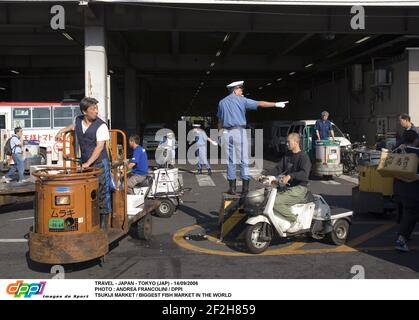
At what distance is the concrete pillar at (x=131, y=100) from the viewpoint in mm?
33125

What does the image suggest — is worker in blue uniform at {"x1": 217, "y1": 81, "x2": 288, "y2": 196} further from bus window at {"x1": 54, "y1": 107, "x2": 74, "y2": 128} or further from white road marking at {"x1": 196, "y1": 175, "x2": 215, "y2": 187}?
bus window at {"x1": 54, "y1": 107, "x2": 74, "y2": 128}

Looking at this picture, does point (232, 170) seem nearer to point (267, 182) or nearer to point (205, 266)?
point (267, 182)

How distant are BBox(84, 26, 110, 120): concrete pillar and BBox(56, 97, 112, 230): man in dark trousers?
39.1 ft

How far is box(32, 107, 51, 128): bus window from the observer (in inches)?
829

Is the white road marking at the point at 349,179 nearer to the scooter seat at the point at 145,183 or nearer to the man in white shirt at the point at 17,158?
the scooter seat at the point at 145,183

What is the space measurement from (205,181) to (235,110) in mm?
7939

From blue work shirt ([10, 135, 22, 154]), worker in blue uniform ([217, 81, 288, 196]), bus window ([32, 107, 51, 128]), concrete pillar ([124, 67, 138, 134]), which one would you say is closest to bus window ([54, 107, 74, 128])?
bus window ([32, 107, 51, 128])

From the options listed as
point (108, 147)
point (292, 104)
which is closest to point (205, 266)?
point (108, 147)

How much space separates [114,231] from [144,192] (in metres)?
2.69

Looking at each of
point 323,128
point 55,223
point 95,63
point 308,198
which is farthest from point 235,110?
point 95,63

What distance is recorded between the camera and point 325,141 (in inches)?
587

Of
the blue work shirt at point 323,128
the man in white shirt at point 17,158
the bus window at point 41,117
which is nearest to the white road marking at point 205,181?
the blue work shirt at point 323,128

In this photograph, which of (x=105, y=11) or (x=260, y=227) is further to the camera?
(x=105, y=11)

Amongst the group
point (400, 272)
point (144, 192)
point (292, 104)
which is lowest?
point (400, 272)
